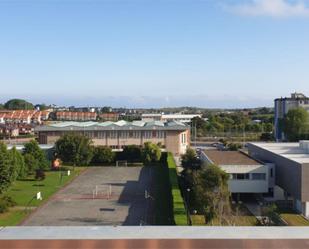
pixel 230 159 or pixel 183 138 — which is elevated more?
pixel 230 159

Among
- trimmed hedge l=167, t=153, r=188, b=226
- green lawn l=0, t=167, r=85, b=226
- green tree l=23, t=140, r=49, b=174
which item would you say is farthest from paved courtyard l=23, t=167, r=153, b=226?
green tree l=23, t=140, r=49, b=174

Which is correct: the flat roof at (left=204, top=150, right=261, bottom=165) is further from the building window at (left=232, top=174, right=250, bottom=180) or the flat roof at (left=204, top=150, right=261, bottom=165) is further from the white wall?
the white wall

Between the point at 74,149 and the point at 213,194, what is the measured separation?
16030 millimetres

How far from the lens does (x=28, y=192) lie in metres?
22.2

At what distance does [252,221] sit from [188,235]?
15.1 metres

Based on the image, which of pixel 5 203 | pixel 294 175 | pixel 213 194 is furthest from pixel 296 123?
pixel 5 203

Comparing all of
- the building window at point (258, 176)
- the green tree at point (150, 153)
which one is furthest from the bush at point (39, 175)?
the building window at point (258, 176)

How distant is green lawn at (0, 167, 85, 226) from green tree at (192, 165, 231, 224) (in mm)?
6827

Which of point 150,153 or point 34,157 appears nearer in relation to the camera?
point 34,157

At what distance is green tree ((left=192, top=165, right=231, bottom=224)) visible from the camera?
15.5 meters

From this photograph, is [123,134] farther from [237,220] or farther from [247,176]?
[237,220]

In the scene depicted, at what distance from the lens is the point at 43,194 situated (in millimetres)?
21781

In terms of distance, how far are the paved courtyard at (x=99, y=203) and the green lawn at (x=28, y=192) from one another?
453 millimetres

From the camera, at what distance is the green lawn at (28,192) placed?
16741 mm
